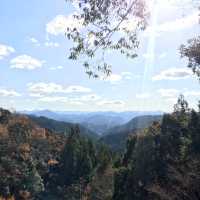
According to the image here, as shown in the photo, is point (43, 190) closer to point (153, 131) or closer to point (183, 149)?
point (153, 131)

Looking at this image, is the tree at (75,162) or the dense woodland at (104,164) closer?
the dense woodland at (104,164)

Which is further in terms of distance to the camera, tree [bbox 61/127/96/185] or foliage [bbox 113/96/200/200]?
tree [bbox 61/127/96/185]

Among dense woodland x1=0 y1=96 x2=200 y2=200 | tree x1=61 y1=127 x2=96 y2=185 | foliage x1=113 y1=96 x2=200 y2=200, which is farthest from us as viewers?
tree x1=61 y1=127 x2=96 y2=185

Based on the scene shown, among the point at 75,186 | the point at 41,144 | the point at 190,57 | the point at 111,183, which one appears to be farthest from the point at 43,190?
the point at 190,57

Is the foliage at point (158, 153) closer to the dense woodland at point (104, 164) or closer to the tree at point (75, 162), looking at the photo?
the dense woodland at point (104, 164)

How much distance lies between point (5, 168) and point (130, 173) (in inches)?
1219

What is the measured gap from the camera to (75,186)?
79.0m

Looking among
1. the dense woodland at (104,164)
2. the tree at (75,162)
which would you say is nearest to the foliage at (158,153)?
the dense woodland at (104,164)

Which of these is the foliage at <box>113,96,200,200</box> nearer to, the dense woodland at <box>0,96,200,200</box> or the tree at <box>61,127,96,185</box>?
the dense woodland at <box>0,96,200,200</box>

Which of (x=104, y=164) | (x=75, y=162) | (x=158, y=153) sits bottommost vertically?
(x=75, y=162)

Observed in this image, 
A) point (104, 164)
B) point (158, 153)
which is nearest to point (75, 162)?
point (104, 164)

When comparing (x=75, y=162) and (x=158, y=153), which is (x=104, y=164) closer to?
(x=158, y=153)

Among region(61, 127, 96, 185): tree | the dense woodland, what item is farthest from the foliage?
region(61, 127, 96, 185): tree

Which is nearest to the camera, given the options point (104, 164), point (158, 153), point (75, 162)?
point (158, 153)
